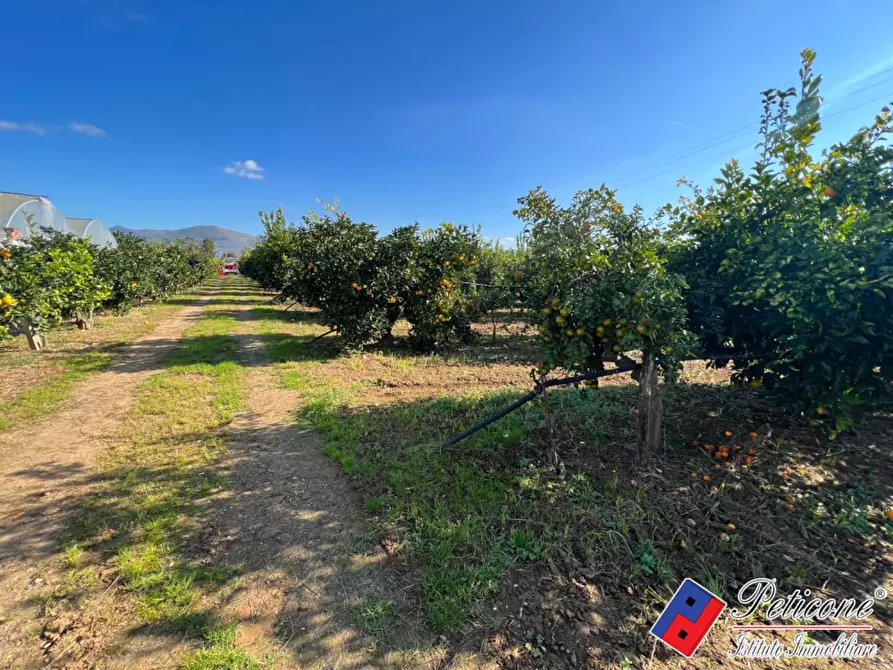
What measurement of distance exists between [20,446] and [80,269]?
6.91 metres

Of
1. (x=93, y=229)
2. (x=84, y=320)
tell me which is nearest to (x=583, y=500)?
(x=84, y=320)

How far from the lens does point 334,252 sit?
29.8 feet

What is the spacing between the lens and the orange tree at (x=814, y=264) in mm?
2879

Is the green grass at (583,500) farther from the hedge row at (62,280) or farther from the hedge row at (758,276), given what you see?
the hedge row at (62,280)

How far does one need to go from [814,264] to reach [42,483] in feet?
24.1

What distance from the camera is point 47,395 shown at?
618cm

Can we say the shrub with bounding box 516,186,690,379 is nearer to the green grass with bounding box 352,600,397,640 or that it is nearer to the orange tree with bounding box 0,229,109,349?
the green grass with bounding box 352,600,397,640

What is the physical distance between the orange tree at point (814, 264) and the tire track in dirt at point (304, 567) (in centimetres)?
362

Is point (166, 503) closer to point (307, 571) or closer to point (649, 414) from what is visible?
point (307, 571)

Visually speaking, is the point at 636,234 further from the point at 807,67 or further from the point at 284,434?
the point at 284,434

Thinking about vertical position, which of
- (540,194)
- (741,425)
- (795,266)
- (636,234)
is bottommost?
(741,425)

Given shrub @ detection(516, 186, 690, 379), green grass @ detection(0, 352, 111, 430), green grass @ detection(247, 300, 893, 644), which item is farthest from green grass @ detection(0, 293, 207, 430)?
shrub @ detection(516, 186, 690, 379)

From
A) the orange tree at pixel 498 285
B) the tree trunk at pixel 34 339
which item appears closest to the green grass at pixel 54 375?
the tree trunk at pixel 34 339

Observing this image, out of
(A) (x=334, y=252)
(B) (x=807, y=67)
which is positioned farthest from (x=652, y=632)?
(A) (x=334, y=252)
